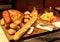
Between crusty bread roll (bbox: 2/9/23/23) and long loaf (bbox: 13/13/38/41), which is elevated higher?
crusty bread roll (bbox: 2/9/23/23)

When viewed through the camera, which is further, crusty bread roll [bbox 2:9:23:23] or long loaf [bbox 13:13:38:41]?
crusty bread roll [bbox 2:9:23:23]

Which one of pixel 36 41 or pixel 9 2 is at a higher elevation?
pixel 9 2

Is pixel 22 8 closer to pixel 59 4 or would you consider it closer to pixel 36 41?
pixel 59 4

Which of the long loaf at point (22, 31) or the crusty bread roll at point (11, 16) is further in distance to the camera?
the crusty bread roll at point (11, 16)

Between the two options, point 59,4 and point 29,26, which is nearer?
point 29,26

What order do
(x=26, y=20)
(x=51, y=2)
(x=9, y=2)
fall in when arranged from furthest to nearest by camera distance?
(x=51, y=2)
(x=9, y=2)
(x=26, y=20)

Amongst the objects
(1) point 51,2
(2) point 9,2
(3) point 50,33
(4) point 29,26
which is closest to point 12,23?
(4) point 29,26

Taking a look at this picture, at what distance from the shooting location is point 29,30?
25.2 inches

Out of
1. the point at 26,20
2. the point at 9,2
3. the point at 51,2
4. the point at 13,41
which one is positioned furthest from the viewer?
the point at 51,2

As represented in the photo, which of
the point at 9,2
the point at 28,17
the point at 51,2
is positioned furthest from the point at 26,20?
the point at 51,2

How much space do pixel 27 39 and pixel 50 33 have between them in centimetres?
14

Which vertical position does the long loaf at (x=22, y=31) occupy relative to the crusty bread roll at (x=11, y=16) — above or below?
below

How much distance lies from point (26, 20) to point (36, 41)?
6.4 inches

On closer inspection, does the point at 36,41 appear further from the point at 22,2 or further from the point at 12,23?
the point at 22,2
